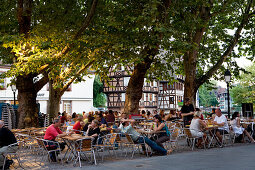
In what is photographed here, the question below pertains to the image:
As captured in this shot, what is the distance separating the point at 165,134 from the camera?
12.3m

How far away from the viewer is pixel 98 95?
228 feet

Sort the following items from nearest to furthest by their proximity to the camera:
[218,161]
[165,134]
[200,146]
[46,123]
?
[218,161] → [165,134] → [200,146] → [46,123]

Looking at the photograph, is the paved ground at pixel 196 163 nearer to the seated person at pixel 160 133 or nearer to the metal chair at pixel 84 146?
the metal chair at pixel 84 146

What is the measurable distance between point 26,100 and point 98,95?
52212 mm

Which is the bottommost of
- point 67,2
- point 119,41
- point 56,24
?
point 119,41

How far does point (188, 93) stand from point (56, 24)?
31.7 ft

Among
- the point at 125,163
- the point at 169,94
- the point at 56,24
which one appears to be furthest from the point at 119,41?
the point at 169,94

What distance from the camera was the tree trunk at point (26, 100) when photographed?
55.8ft

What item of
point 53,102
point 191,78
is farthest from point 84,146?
point 53,102

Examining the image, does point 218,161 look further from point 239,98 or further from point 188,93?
point 239,98

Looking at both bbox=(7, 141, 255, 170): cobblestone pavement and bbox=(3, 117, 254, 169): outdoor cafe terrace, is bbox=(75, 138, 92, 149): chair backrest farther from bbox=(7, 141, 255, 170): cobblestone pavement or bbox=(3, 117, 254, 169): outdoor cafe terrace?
bbox=(7, 141, 255, 170): cobblestone pavement

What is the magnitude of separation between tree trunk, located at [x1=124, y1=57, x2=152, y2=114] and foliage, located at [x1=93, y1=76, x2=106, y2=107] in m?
49.9

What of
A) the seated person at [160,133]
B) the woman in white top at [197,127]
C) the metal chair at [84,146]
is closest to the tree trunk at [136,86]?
the woman in white top at [197,127]

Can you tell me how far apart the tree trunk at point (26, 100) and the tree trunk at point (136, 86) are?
509 centimetres
